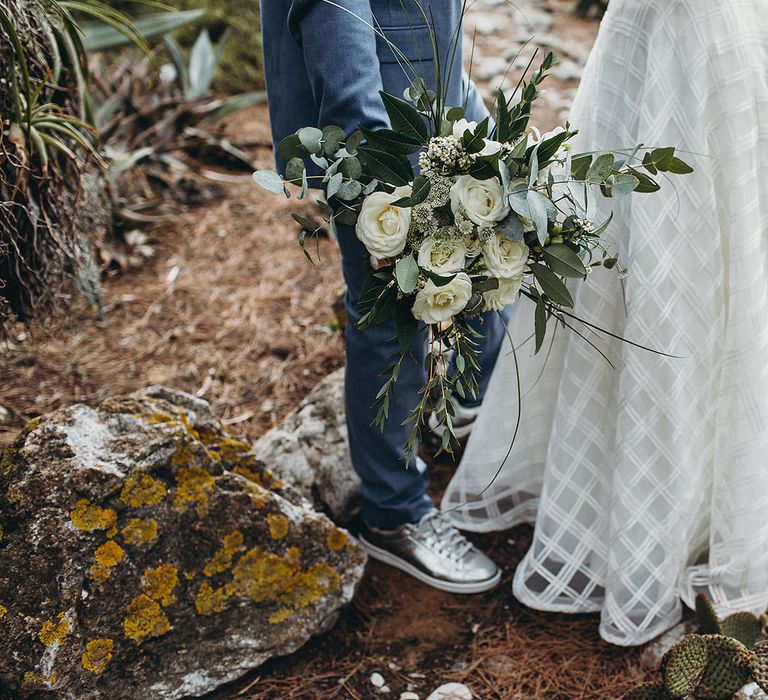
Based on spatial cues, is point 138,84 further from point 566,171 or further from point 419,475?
point 566,171

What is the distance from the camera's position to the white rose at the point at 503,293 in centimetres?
153

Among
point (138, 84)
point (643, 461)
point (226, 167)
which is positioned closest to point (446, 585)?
point (643, 461)

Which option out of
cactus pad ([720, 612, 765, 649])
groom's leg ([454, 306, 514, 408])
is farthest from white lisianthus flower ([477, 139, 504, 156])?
cactus pad ([720, 612, 765, 649])

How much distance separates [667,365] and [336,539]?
37.5 inches

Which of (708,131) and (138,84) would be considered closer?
(708,131)

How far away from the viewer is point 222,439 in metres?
2.20

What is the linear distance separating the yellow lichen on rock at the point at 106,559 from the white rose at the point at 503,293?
1025 millimetres

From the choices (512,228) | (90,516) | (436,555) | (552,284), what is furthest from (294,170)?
(436,555)

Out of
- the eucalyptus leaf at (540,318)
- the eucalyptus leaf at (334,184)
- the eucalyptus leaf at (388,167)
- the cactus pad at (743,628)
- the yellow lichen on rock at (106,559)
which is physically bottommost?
the yellow lichen on rock at (106,559)

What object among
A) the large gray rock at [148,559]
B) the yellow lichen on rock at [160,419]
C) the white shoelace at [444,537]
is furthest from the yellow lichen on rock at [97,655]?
the white shoelace at [444,537]

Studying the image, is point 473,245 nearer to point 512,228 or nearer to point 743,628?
point 512,228

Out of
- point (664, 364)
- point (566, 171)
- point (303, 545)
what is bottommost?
point (303, 545)

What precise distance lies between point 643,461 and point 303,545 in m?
0.88

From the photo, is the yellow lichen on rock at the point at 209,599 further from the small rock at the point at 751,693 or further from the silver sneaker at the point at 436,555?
the small rock at the point at 751,693
